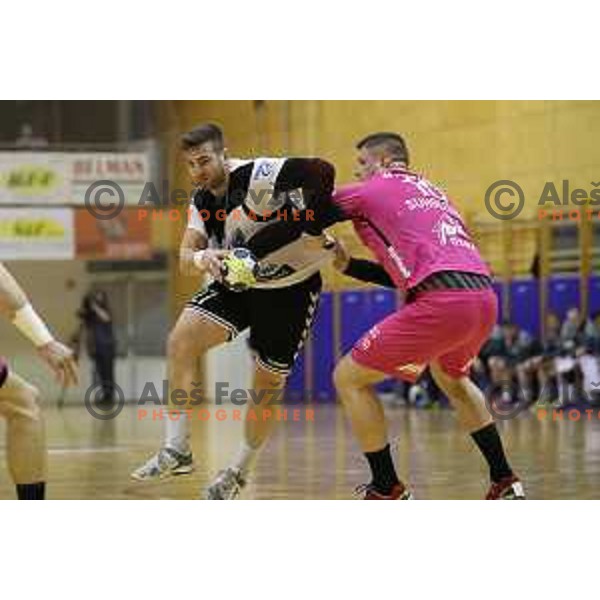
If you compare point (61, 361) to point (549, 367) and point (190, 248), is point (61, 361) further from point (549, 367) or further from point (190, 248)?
point (549, 367)

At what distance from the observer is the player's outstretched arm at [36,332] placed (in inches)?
196

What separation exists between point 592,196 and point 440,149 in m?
2.77

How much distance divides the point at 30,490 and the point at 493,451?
7.25ft

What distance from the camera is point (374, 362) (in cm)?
610

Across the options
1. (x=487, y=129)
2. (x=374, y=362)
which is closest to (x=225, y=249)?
(x=374, y=362)

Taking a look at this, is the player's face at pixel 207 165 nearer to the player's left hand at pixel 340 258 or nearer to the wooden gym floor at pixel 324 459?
the player's left hand at pixel 340 258

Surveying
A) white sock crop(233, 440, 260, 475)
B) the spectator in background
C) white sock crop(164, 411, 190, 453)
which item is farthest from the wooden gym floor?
the spectator in background

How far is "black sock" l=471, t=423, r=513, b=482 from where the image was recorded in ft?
21.0

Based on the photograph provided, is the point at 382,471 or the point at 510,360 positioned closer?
the point at 382,471

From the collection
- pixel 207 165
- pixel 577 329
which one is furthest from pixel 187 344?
pixel 577 329

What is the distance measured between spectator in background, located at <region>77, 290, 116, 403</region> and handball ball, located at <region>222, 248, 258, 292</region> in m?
17.4

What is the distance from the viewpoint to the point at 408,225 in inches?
241

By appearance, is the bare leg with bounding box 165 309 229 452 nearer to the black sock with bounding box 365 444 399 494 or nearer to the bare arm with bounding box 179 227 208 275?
the bare arm with bounding box 179 227 208 275
